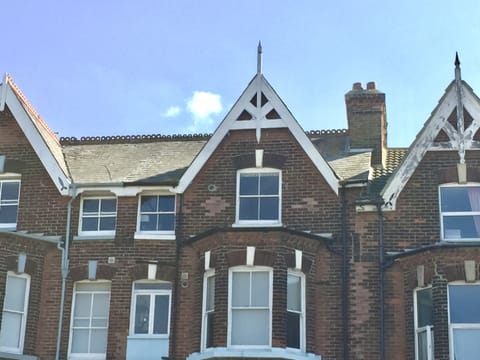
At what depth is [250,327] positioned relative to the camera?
2138 centimetres

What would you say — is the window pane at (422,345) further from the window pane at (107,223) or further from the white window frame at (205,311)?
the window pane at (107,223)

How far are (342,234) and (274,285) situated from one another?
88.3 inches

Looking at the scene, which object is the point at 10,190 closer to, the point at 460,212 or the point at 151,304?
the point at 151,304

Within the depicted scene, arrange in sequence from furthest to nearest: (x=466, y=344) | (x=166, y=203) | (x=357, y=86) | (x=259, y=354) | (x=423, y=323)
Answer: (x=357, y=86)
(x=166, y=203)
(x=423, y=323)
(x=259, y=354)
(x=466, y=344)

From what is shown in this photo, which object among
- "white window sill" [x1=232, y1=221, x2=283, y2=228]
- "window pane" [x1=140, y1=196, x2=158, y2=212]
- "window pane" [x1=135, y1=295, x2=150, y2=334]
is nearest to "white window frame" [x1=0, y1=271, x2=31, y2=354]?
"window pane" [x1=135, y1=295, x2=150, y2=334]

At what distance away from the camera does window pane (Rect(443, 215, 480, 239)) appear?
21.9 m

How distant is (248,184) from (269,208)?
0.89 meters

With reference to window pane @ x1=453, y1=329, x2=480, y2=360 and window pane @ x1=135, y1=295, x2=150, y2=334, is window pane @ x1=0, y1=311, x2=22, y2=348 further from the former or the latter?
window pane @ x1=453, y1=329, x2=480, y2=360

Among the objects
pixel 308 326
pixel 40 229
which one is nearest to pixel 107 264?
pixel 40 229

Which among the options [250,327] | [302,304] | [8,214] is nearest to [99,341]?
[250,327]

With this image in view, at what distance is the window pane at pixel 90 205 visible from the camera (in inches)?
947

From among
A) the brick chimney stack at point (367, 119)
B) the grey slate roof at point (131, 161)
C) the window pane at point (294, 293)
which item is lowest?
the window pane at point (294, 293)

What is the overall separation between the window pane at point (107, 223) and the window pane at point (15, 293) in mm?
2404

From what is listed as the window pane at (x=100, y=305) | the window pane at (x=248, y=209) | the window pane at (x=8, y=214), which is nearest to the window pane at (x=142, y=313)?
the window pane at (x=100, y=305)
